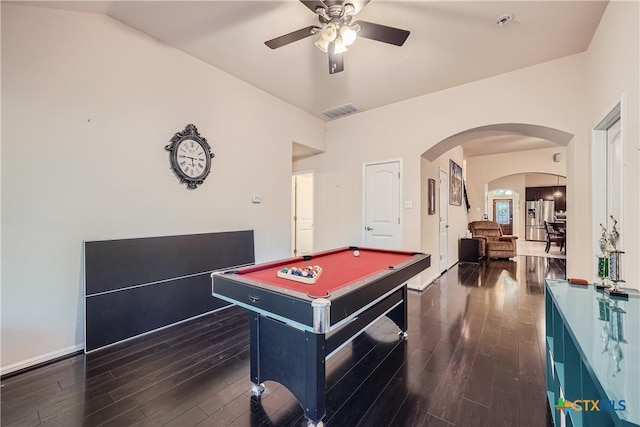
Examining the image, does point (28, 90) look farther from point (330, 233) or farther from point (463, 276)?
point (463, 276)

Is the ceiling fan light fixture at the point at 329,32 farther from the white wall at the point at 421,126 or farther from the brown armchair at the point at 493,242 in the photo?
the brown armchair at the point at 493,242

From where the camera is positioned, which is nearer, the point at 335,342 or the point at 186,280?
the point at 335,342

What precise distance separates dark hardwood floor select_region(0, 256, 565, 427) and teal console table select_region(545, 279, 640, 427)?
48 cm

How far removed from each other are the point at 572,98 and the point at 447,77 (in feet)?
4.56

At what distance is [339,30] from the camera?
6.95 feet

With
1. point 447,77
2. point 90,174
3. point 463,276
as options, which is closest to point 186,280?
point 90,174

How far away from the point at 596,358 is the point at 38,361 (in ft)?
11.4

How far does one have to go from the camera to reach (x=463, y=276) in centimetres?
502

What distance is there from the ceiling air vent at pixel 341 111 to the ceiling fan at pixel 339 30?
7.39 ft

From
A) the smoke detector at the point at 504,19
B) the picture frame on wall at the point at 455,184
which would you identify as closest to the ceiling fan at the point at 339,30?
the smoke detector at the point at 504,19

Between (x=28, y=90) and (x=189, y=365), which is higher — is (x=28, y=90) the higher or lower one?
the higher one

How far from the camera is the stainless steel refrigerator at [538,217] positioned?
36.5 ft

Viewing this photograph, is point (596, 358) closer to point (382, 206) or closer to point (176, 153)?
point (176, 153)

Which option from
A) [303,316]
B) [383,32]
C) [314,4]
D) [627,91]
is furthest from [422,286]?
[314,4]
